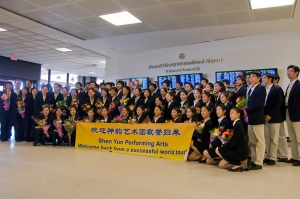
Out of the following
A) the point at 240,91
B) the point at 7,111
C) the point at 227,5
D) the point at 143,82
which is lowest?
the point at 7,111

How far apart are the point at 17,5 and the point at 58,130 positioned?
2.96 m

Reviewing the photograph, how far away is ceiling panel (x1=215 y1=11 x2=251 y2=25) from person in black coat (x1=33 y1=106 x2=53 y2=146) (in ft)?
15.5

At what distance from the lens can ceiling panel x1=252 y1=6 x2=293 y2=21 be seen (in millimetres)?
5219

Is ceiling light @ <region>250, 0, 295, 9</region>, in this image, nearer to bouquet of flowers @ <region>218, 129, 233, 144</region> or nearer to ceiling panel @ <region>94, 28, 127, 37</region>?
bouquet of flowers @ <region>218, 129, 233, 144</region>

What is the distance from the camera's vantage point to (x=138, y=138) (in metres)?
4.86

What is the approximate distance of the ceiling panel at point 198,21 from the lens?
5861 millimetres

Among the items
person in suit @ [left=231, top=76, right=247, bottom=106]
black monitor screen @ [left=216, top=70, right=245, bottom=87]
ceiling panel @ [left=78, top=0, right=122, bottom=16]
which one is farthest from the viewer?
black monitor screen @ [left=216, top=70, right=245, bottom=87]

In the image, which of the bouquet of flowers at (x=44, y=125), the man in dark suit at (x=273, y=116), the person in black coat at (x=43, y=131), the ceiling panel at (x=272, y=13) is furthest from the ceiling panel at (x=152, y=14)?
the bouquet of flowers at (x=44, y=125)

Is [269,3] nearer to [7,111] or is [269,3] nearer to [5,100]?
[5,100]

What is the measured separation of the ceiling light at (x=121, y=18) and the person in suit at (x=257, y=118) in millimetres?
3342

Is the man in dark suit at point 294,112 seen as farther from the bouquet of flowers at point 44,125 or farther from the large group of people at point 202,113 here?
the bouquet of flowers at point 44,125

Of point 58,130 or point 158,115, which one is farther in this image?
point 58,130

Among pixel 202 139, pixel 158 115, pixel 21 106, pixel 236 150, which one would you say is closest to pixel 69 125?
pixel 21 106

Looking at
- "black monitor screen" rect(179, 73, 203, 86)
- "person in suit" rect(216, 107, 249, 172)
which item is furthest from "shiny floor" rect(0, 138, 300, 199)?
"black monitor screen" rect(179, 73, 203, 86)
